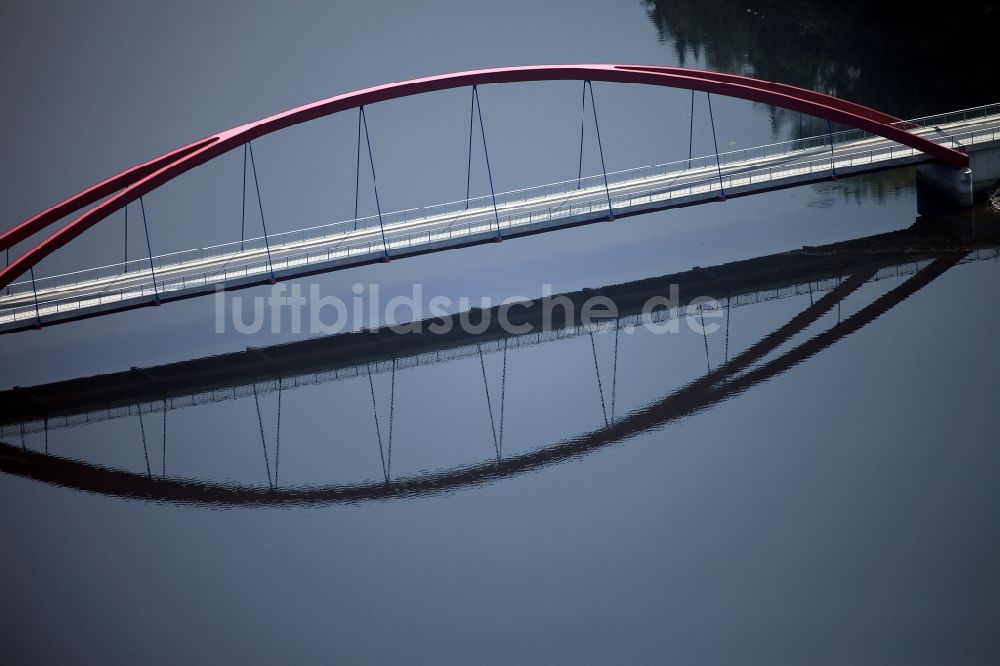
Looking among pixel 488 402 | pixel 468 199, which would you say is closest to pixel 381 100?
pixel 468 199

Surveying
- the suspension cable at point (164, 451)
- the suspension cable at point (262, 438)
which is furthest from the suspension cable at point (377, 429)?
the suspension cable at point (164, 451)

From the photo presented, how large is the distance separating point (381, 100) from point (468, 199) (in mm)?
4204

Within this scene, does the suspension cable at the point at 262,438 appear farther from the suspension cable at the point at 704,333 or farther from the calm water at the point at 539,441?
the suspension cable at the point at 704,333

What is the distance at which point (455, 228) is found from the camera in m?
41.1

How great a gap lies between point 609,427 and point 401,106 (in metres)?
29.2

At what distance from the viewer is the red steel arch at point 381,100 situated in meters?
38.0

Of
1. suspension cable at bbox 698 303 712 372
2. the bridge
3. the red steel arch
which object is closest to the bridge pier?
the bridge

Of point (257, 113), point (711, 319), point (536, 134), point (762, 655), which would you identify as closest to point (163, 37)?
point (257, 113)

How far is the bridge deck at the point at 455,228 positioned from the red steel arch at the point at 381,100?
1.53 metres

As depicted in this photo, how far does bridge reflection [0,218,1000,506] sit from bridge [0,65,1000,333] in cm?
229

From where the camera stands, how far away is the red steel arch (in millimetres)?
37969

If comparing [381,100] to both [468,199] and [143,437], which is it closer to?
[468,199]

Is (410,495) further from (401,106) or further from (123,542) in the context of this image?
(401,106)

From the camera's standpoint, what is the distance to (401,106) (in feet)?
196
